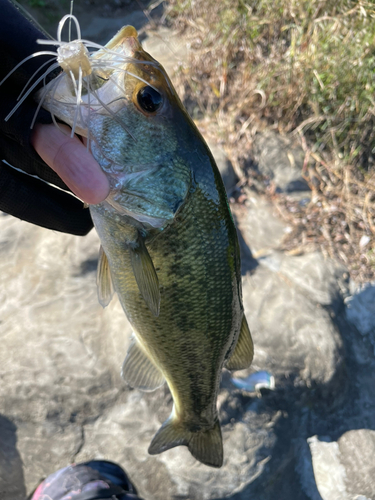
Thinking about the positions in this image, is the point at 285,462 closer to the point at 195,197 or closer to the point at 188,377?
the point at 188,377

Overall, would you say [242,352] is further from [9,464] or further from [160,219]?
[9,464]

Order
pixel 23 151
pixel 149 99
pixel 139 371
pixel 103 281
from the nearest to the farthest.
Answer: pixel 149 99 < pixel 23 151 < pixel 103 281 < pixel 139 371

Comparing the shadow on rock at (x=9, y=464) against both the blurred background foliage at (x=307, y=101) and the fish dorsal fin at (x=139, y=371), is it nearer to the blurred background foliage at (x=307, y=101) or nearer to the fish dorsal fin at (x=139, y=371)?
the fish dorsal fin at (x=139, y=371)

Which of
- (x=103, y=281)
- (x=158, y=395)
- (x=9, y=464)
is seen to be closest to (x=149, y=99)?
(x=103, y=281)

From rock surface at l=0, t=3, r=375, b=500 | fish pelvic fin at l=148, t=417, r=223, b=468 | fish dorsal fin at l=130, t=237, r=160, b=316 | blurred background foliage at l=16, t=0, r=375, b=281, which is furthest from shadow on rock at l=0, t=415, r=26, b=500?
blurred background foliage at l=16, t=0, r=375, b=281

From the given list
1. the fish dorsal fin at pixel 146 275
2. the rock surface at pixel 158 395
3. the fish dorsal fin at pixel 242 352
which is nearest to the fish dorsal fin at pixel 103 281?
the fish dorsal fin at pixel 146 275
